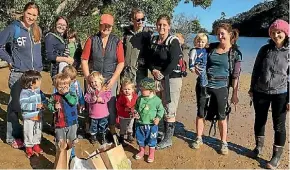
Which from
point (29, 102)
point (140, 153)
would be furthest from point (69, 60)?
point (140, 153)

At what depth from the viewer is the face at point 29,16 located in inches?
173

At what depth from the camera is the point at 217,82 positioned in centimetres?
456

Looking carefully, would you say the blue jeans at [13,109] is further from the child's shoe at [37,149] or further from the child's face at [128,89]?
the child's face at [128,89]

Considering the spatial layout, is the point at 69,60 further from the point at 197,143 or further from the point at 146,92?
the point at 197,143

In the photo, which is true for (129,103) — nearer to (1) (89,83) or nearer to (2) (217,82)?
(1) (89,83)

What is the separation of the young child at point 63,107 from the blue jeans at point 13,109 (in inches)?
21.4

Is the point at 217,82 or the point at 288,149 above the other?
the point at 217,82

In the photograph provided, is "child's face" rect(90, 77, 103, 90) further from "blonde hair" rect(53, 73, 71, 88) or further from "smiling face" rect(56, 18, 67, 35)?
"smiling face" rect(56, 18, 67, 35)

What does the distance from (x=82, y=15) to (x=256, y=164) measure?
9703 mm

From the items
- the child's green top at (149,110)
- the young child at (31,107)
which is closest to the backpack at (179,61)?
the child's green top at (149,110)

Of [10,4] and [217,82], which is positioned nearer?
[217,82]

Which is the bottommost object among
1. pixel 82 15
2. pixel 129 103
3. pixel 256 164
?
pixel 256 164

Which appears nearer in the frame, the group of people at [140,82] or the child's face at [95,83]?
the group of people at [140,82]

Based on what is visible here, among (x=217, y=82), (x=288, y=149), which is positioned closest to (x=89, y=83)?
(x=217, y=82)
